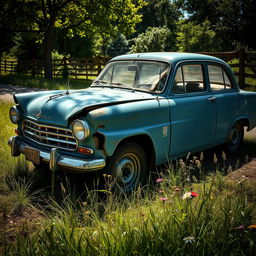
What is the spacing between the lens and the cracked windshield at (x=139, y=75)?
4742 mm

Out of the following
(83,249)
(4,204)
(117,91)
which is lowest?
(4,204)

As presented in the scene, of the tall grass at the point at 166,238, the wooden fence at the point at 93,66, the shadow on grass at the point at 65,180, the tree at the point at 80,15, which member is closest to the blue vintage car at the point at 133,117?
the shadow on grass at the point at 65,180

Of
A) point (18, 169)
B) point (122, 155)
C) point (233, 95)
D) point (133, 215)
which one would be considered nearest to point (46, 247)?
point (133, 215)

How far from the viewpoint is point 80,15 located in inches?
917

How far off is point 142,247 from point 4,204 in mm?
1955

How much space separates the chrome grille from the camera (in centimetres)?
391

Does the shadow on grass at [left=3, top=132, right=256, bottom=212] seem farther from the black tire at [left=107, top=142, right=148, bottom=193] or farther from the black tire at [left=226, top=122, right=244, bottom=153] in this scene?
the black tire at [left=226, top=122, right=244, bottom=153]

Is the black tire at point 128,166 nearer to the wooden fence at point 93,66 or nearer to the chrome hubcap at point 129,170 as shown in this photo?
the chrome hubcap at point 129,170

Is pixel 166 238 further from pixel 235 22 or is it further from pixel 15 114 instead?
pixel 235 22

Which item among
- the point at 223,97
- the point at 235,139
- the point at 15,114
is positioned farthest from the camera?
the point at 235,139

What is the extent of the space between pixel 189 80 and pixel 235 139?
1.73 m

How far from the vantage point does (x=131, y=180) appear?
4203 mm

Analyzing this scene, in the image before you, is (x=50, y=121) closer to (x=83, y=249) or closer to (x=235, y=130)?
(x=83, y=249)

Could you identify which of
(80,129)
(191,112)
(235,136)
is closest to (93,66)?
(235,136)
